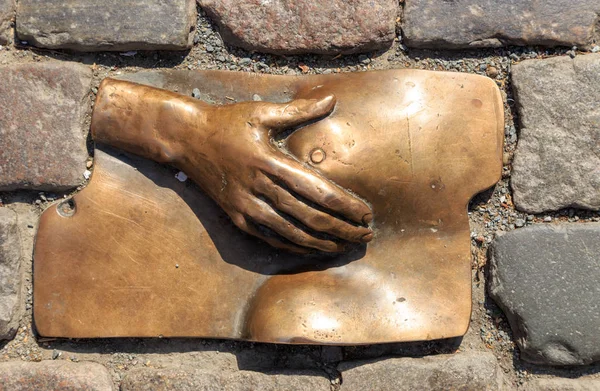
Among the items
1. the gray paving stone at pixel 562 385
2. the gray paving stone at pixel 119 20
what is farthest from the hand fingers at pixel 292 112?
the gray paving stone at pixel 562 385

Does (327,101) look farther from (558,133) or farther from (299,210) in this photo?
(558,133)

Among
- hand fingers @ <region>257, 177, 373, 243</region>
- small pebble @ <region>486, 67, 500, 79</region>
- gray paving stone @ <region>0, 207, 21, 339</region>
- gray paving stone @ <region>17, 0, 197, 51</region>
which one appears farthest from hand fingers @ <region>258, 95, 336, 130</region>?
gray paving stone @ <region>0, 207, 21, 339</region>

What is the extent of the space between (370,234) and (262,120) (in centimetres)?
36

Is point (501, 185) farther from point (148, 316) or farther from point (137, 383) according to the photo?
point (137, 383)

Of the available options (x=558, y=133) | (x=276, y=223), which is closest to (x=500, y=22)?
(x=558, y=133)

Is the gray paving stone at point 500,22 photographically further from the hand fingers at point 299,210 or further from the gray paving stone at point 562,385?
the gray paving stone at point 562,385

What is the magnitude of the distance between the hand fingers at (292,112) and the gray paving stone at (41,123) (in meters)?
0.48

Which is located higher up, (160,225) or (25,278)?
(160,225)

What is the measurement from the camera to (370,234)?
53.0 inches

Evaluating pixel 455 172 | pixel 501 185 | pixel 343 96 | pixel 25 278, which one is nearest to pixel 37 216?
pixel 25 278

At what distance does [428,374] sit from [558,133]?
0.66 metres

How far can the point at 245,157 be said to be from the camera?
50.8 inches

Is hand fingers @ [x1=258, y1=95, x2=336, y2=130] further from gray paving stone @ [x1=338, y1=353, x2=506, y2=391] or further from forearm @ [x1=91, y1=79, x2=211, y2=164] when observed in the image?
gray paving stone @ [x1=338, y1=353, x2=506, y2=391]

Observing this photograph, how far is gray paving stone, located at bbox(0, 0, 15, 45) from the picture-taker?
1.44m
